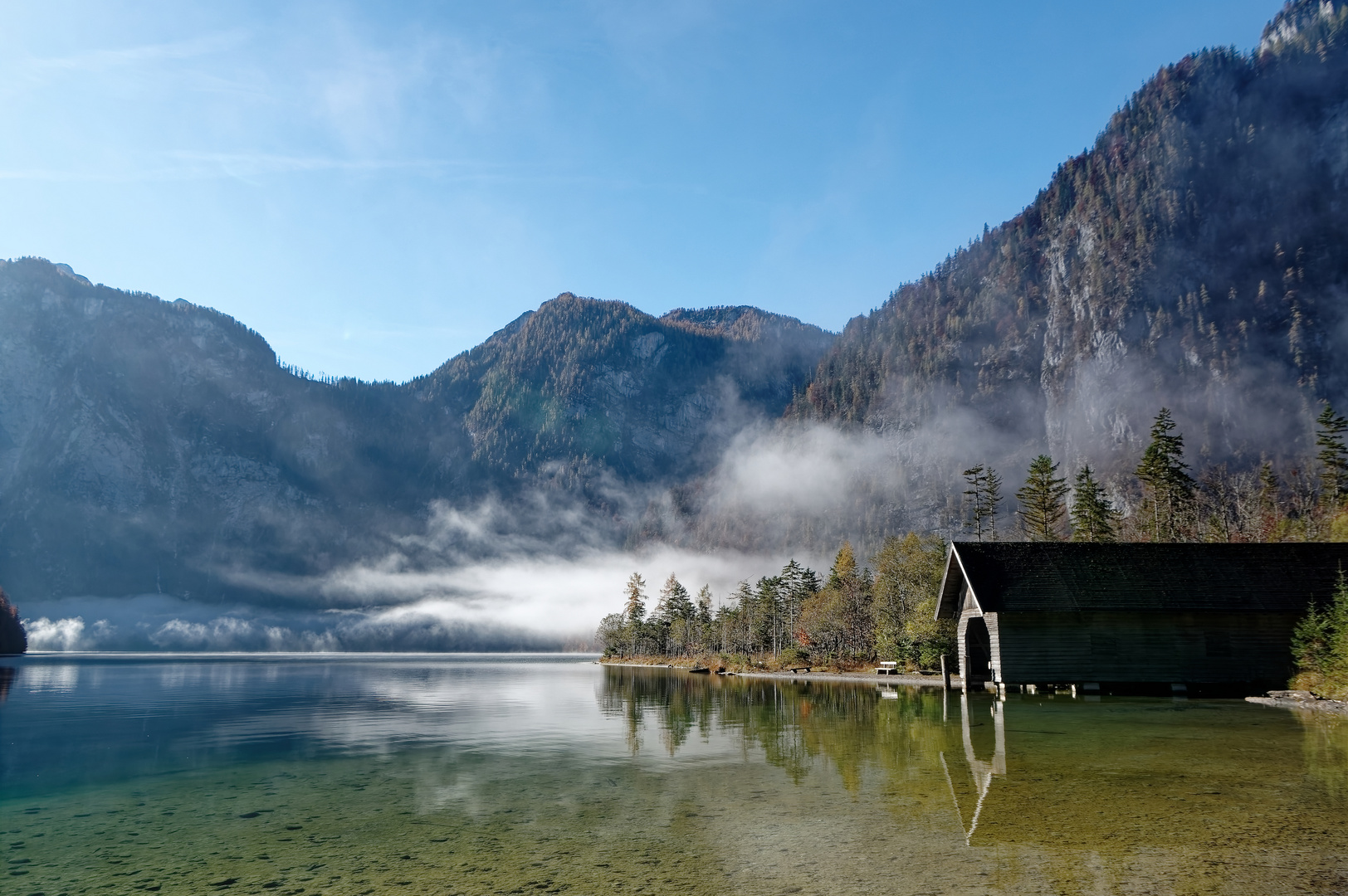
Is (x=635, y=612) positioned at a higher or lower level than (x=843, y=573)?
lower

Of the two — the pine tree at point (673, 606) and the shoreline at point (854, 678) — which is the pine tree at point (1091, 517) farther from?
→ the pine tree at point (673, 606)

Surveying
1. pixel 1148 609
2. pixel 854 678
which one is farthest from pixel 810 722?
pixel 854 678

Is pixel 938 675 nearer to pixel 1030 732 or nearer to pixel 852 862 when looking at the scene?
pixel 1030 732

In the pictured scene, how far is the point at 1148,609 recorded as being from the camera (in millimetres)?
42250

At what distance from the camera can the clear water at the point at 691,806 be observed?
10617 mm

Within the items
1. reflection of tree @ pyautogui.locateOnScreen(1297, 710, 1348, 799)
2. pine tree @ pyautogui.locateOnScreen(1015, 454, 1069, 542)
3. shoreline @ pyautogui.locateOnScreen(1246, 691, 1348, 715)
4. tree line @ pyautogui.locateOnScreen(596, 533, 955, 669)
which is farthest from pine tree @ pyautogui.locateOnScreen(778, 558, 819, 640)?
reflection of tree @ pyautogui.locateOnScreen(1297, 710, 1348, 799)

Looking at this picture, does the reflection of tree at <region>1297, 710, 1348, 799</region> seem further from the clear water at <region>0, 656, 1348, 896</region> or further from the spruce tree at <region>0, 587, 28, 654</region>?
the spruce tree at <region>0, 587, 28, 654</region>

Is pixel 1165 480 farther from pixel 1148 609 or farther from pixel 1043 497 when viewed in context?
pixel 1148 609

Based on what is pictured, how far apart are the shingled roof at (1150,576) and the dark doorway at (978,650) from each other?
15.0ft

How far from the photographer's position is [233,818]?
49.0ft

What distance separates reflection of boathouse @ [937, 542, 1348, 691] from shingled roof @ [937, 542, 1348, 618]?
0.18 feet

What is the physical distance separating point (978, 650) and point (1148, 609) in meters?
11.2

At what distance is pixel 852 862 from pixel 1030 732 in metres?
18.9

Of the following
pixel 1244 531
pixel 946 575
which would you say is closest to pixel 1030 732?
pixel 946 575
